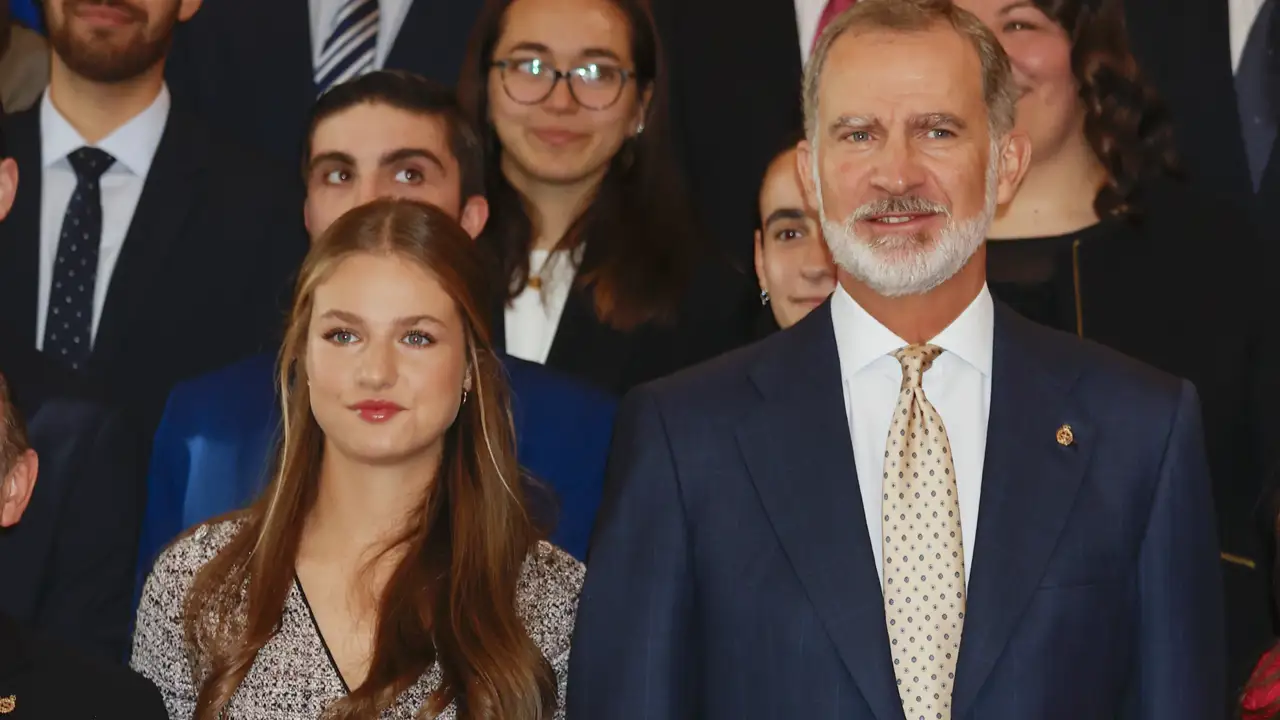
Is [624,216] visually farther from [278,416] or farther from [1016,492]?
[1016,492]

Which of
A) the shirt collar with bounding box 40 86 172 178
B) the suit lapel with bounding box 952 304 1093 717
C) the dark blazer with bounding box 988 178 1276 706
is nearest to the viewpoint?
the suit lapel with bounding box 952 304 1093 717

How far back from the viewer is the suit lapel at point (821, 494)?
7.91 feet

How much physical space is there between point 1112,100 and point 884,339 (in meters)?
1.43

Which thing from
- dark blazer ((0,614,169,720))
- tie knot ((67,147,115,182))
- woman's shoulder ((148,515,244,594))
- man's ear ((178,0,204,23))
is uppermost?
man's ear ((178,0,204,23))

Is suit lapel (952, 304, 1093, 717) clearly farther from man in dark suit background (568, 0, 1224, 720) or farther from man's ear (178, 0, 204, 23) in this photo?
man's ear (178, 0, 204, 23)

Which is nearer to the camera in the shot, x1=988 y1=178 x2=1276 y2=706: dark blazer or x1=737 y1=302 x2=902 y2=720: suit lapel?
x1=737 y1=302 x2=902 y2=720: suit lapel

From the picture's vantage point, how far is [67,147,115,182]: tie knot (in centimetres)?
385

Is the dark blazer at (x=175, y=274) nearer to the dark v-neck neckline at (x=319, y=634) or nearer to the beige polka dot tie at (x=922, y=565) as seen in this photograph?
the dark v-neck neckline at (x=319, y=634)

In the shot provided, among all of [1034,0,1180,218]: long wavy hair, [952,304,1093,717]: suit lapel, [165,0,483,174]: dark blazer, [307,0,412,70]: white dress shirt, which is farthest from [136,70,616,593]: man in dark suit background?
[1034,0,1180,218]: long wavy hair

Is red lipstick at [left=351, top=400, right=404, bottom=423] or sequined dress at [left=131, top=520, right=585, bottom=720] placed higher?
red lipstick at [left=351, top=400, right=404, bottom=423]

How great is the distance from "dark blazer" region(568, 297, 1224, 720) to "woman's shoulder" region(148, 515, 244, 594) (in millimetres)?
671

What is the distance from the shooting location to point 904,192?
101 inches

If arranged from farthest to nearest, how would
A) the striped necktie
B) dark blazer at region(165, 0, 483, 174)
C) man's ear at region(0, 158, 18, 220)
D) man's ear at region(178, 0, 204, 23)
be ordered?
the striped necktie → dark blazer at region(165, 0, 483, 174) → man's ear at region(178, 0, 204, 23) → man's ear at region(0, 158, 18, 220)

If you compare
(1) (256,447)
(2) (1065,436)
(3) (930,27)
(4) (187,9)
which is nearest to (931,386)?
(2) (1065,436)
